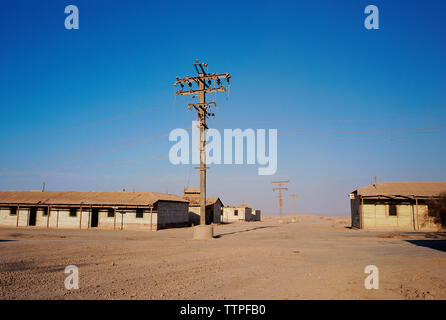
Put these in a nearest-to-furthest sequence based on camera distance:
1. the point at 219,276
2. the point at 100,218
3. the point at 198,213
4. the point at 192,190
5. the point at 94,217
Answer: the point at 219,276
the point at 100,218
the point at 94,217
the point at 198,213
the point at 192,190

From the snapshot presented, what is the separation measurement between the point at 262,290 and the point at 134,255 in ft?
26.8

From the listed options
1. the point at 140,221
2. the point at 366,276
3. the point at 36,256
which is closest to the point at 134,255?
the point at 36,256

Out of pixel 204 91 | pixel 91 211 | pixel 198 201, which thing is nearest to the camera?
pixel 204 91

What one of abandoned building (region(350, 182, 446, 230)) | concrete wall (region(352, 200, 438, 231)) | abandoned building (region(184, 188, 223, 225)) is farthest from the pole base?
abandoned building (region(184, 188, 223, 225))

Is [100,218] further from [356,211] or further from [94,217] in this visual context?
[356,211]

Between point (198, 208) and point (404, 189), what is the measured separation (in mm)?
29621

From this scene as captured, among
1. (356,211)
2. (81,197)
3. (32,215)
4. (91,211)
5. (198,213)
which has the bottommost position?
(198,213)

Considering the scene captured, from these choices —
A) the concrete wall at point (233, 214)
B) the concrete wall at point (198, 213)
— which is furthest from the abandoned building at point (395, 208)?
the concrete wall at point (233, 214)

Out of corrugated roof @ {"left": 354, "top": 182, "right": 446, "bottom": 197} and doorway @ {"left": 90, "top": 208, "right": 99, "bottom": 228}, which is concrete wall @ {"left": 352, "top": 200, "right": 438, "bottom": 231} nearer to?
corrugated roof @ {"left": 354, "top": 182, "right": 446, "bottom": 197}

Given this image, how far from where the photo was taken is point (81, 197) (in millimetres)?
37594

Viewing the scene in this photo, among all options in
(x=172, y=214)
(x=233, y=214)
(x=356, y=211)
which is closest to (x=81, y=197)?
(x=172, y=214)

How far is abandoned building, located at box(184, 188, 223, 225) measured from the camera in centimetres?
4903

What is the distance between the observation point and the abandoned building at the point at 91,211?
1324 inches
